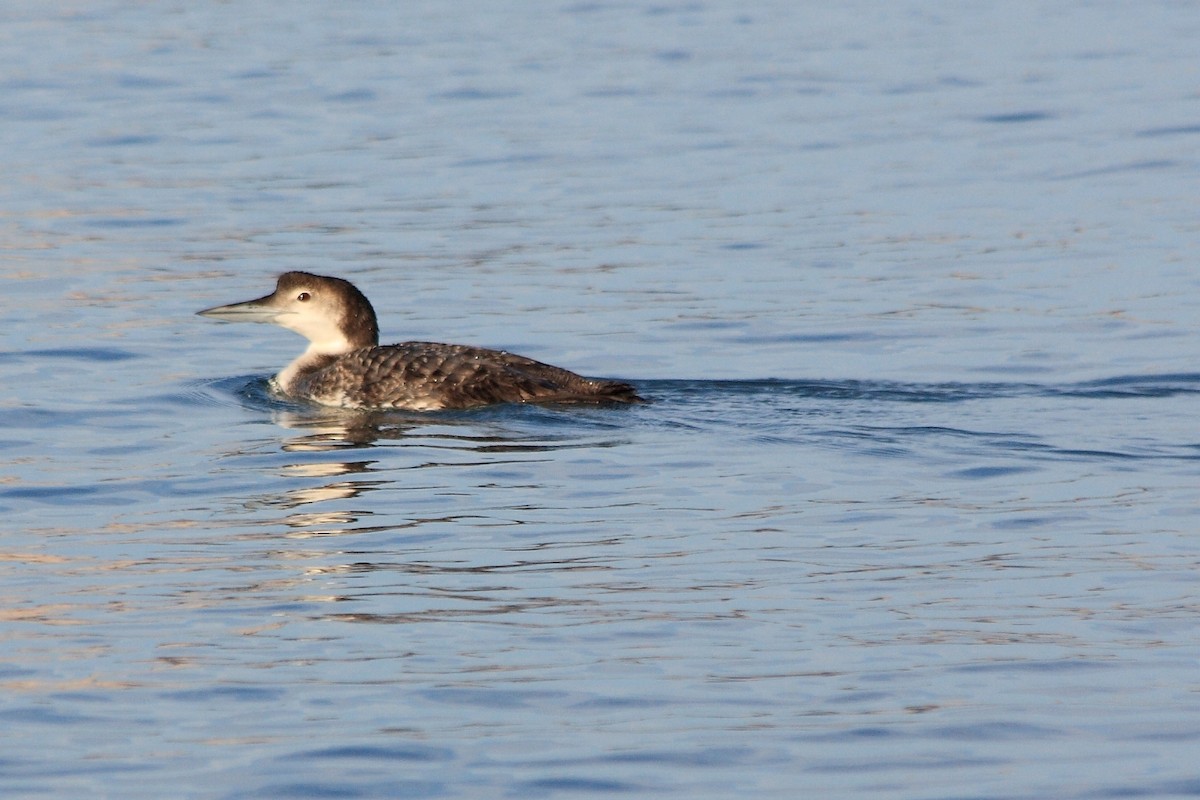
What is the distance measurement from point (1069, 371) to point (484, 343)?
3451 millimetres

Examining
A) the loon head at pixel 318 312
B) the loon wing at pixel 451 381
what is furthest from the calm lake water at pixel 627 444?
the loon head at pixel 318 312

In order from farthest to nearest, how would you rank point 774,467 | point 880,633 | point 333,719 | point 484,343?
point 484,343, point 774,467, point 880,633, point 333,719

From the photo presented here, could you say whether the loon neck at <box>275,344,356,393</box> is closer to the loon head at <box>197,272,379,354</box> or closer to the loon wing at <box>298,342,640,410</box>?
the loon head at <box>197,272,379,354</box>

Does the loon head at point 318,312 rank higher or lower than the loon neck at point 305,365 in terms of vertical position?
higher

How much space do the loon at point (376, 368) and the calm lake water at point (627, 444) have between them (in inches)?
6.8

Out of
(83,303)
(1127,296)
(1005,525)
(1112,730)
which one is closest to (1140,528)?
(1005,525)

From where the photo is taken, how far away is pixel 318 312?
37.8 ft

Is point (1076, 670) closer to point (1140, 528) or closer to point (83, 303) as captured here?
point (1140, 528)

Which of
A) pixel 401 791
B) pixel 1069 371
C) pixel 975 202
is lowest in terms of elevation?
pixel 401 791

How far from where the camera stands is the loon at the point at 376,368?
10.3 m

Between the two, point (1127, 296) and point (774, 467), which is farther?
point (1127, 296)

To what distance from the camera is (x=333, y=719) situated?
19.8 feet

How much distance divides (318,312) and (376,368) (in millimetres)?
893

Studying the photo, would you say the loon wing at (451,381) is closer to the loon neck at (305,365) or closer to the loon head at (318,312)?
the loon neck at (305,365)
